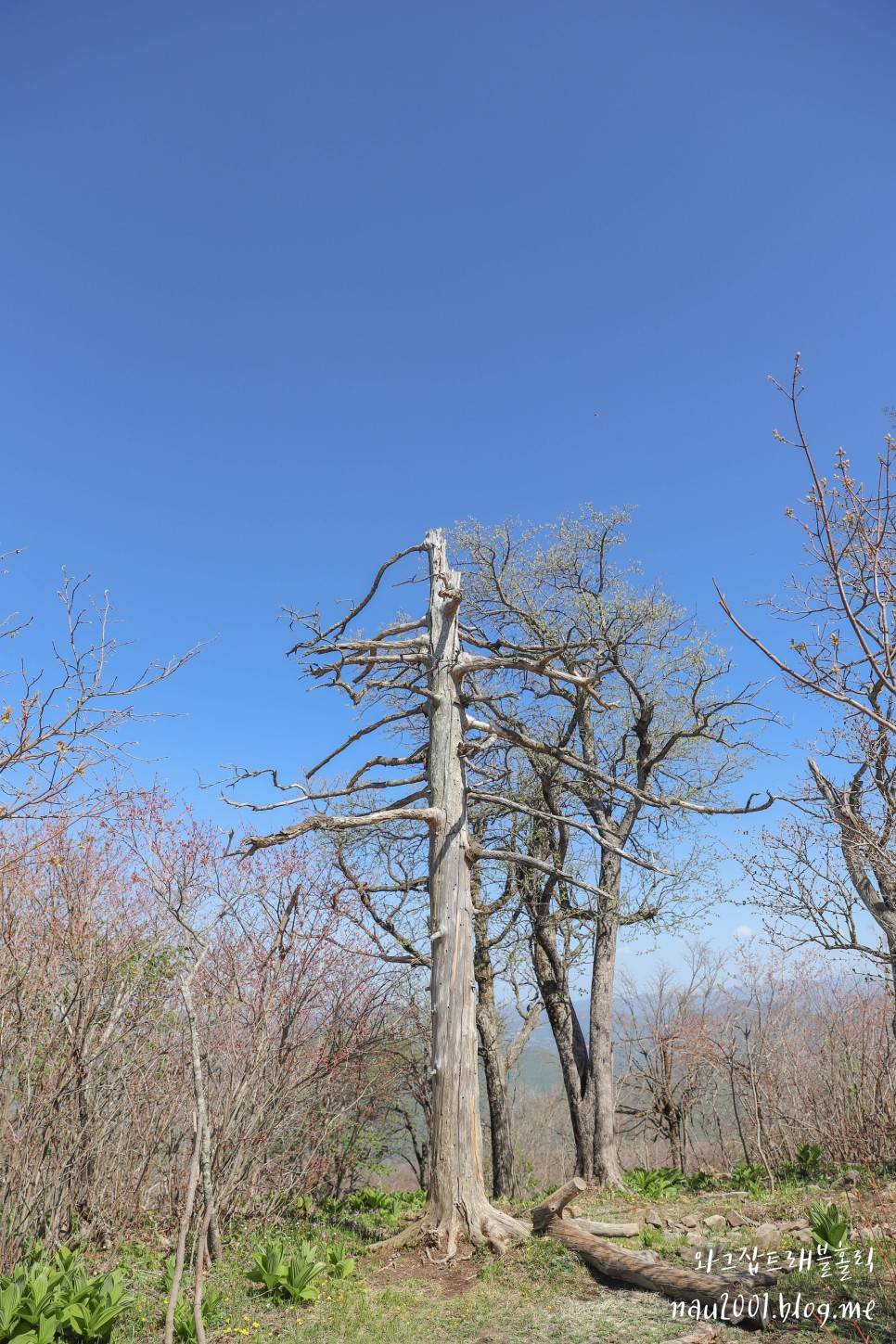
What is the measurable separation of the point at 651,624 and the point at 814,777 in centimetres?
372

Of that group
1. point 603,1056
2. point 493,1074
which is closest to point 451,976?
point 603,1056

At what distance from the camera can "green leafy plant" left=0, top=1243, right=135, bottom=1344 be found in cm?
376

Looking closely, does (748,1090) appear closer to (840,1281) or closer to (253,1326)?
(840,1281)

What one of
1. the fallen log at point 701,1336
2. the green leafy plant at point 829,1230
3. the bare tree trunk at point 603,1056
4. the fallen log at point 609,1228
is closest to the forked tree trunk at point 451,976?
the fallen log at point 609,1228

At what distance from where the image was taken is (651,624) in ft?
40.0

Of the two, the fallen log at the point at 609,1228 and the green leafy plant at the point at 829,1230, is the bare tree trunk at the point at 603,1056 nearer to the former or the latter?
the fallen log at the point at 609,1228

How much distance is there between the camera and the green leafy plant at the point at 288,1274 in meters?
4.89

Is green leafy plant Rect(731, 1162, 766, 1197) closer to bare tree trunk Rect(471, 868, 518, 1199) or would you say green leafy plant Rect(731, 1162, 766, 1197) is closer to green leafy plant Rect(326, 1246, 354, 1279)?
bare tree trunk Rect(471, 868, 518, 1199)

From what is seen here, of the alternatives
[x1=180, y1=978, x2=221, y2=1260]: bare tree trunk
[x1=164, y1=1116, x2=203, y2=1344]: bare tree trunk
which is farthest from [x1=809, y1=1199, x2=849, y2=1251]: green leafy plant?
[x1=164, y1=1116, x2=203, y2=1344]: bare tree trunk

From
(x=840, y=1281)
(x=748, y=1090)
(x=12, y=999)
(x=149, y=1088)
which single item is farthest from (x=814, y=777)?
(x=12, y=999)

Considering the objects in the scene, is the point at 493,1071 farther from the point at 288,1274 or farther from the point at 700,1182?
the point at 288,1274

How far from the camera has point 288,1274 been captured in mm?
4949

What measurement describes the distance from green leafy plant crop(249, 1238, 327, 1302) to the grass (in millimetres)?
80

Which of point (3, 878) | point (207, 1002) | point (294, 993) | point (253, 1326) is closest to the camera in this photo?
point (253, 1326)
